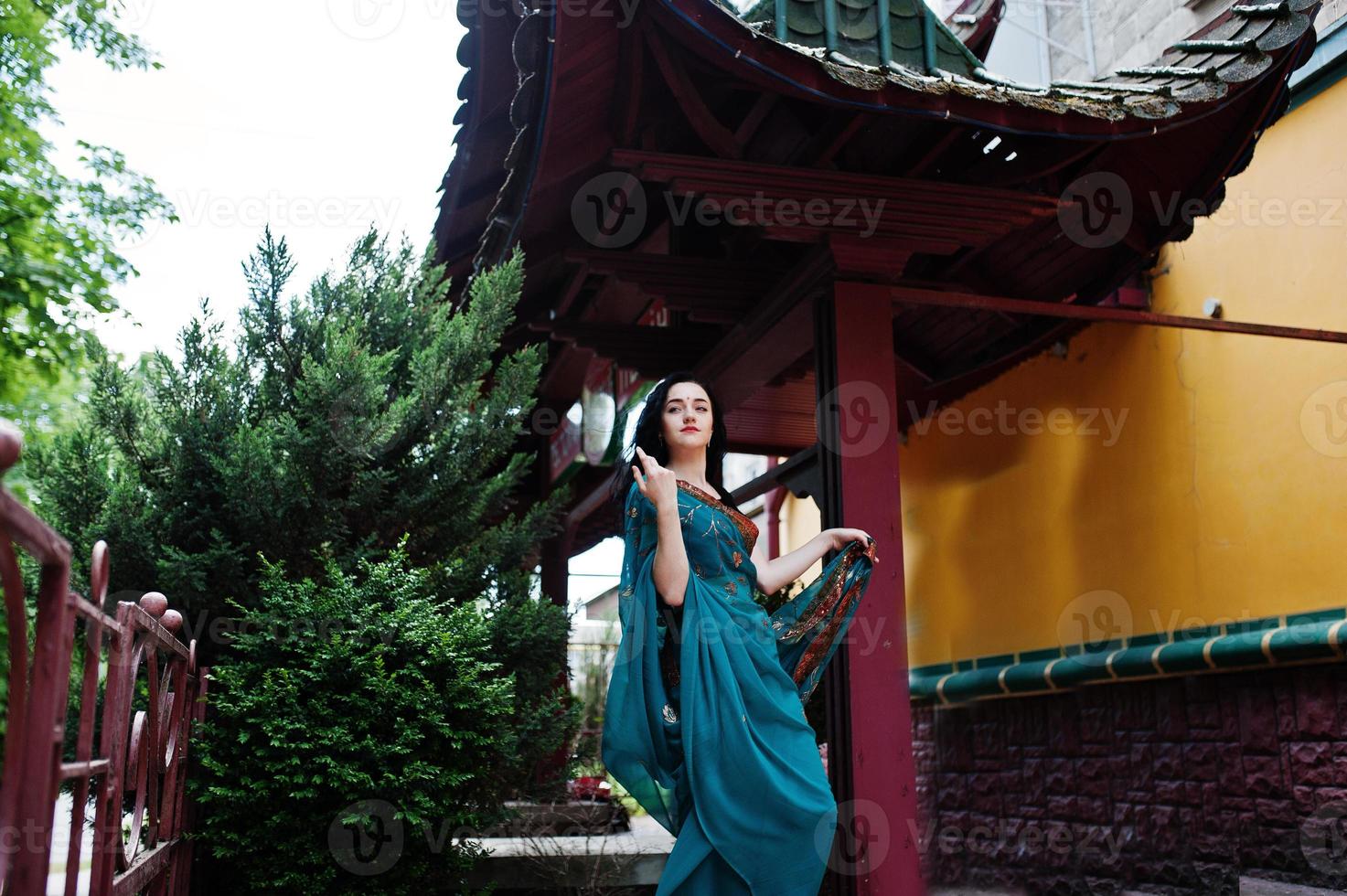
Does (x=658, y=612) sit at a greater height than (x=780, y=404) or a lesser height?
lesser

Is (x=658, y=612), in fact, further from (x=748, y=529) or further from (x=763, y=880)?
(x=763, y=880)

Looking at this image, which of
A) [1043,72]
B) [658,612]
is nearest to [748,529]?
[658,612]

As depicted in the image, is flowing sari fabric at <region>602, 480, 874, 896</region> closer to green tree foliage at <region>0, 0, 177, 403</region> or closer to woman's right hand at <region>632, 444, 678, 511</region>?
woman's right hand at <region>632, 444, 678, 511</region>

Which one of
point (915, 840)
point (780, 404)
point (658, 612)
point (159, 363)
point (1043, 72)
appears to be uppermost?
point (1043, 72)

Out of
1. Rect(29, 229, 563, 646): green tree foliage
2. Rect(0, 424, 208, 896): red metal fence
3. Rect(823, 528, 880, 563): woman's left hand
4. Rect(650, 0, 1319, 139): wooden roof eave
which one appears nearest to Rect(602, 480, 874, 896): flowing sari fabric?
Rect(823, 528, 880, 563): woman's left hand

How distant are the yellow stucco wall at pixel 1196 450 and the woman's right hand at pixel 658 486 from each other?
3.31 metres

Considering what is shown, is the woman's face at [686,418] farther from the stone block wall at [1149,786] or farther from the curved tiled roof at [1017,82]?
the stone block wall at [1149,786]

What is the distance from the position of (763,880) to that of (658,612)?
752 millimetres

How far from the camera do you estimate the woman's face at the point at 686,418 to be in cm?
335

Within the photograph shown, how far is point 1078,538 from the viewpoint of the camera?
6238mm

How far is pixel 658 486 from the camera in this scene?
9.74ft

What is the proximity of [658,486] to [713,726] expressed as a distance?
643 millimetres

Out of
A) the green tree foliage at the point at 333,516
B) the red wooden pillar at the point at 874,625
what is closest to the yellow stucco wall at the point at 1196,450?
the red wooden pillar at the point at 874,625

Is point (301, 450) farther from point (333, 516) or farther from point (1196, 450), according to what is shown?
point (1196, 450)
